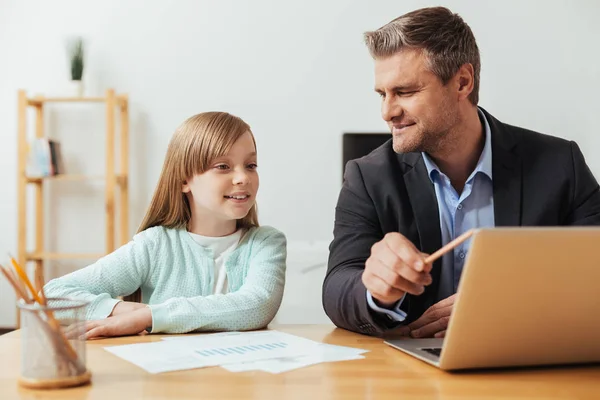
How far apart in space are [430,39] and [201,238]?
26.8 inches

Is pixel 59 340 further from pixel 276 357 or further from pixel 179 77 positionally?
pixel 179 77

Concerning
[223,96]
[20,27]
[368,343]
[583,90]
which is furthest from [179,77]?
[368,343]

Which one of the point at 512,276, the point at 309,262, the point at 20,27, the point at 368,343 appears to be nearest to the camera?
the point at 512,276

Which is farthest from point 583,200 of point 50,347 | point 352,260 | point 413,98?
point 50,347

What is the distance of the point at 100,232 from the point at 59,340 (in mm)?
3275

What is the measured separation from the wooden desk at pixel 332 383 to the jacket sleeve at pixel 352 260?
0.75 feet

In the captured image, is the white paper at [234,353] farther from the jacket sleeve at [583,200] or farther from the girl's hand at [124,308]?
the jacket sleeve at [583,200]

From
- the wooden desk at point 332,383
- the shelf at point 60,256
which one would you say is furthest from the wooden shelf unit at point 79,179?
the wooden desk at point 332,383

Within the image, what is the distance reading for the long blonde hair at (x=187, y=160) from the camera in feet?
5.18

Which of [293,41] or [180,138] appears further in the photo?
[293,41]

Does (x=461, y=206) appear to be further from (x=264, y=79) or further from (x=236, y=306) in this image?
(x=264, y=79)

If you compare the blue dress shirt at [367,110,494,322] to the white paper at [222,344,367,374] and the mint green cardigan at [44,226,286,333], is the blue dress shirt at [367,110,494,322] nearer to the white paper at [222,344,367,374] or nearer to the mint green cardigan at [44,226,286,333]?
the mint green cardigan at [44,226,286,333]

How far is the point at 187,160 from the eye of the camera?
1622 millimetres

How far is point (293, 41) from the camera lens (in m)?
3.96
